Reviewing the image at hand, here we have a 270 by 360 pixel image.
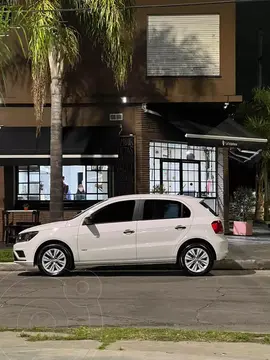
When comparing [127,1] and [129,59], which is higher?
→ [127,1]

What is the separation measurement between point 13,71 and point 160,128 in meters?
5.16

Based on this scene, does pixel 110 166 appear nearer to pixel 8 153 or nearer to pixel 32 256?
pixel 8 153

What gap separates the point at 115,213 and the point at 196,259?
1.97 meters

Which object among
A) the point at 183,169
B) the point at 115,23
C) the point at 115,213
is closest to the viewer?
the point at 115,213

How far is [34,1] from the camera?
13.1 m

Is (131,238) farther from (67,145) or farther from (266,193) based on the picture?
(266,193)

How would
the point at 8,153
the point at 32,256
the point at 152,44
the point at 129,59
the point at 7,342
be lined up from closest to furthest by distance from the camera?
the point at 7,342 → the point at 32,256 → the point at 129,59 → the point at 8,153 → the point at 152,44

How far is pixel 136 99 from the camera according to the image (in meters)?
17.4

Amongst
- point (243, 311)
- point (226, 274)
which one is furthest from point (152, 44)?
point (243, 311)

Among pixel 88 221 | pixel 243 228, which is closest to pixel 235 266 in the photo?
pixel 88 221

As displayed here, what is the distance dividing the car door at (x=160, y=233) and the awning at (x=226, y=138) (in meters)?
5.50

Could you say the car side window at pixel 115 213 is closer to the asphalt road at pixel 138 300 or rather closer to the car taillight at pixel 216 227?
the asphalt road at pixel 138 300

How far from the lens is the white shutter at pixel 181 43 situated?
17.5 meters

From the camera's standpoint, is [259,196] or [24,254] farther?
[259,196]
